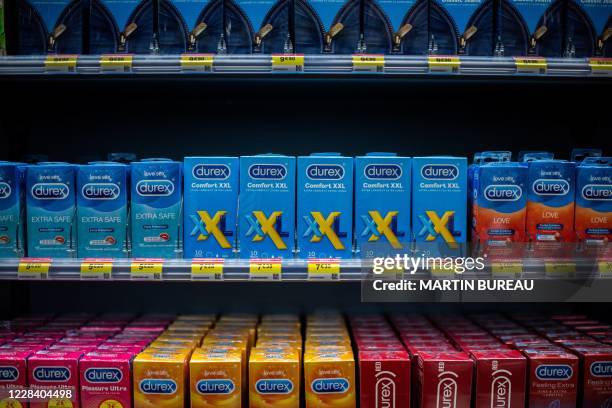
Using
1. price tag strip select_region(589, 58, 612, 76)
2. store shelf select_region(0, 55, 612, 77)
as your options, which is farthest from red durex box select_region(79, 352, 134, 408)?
price tag strip select_region(589, 58, 612, 76)

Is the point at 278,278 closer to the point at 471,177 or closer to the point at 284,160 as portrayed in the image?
→ the point at 284,160

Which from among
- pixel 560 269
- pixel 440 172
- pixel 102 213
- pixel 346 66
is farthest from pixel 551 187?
pixel 102 213

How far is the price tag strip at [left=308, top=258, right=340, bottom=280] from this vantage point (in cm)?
157

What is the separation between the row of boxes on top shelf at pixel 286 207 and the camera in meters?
1.63

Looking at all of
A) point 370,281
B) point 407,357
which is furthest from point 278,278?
point 407,357

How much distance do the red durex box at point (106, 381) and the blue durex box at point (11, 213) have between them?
0.44m

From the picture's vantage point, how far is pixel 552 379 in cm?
160

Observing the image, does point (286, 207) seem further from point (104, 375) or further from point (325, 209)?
point (104, 375)

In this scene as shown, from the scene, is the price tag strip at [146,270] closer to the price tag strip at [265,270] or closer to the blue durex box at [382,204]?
the price tag strip at [265,270]

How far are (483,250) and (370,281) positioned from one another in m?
0.39

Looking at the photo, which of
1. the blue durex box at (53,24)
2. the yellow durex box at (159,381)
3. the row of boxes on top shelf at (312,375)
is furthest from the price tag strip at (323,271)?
the blue durex box at (53,24)

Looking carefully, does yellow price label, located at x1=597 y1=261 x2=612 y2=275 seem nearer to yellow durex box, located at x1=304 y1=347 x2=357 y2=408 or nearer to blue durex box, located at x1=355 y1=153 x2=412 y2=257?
blue durex box, located at x1=355 y1=153 x2=412 y2=257

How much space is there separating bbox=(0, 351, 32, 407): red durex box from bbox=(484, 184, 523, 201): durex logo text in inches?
63.2

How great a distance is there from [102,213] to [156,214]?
181mm
